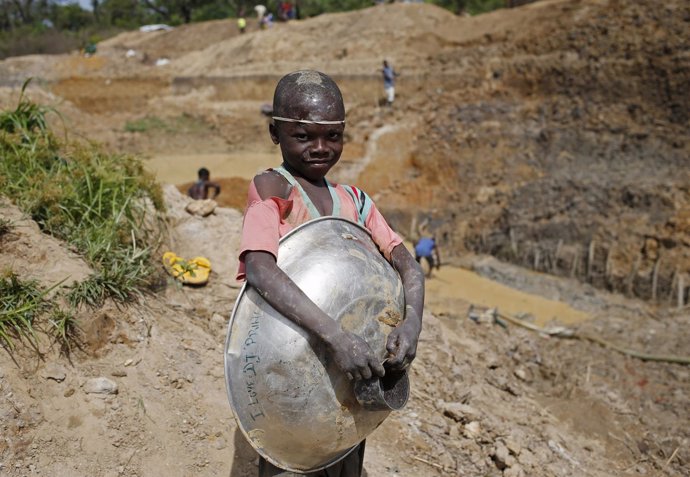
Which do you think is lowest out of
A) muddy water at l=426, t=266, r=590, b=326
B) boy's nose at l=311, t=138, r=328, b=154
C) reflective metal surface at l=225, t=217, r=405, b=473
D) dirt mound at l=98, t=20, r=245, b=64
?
muddy water at l=426, t=266, r=590, b=326

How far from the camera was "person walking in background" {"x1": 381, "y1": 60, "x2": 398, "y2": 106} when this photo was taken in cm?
1537

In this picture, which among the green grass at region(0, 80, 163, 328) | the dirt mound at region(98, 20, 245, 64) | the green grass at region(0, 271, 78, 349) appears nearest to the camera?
the green grass at region(0, 271, 78, 349)

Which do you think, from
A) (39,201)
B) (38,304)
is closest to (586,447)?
(38,304)

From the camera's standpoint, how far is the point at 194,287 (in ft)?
14.2

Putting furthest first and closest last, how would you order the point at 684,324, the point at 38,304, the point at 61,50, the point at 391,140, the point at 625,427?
the point at 61,50 → the point at 391,140 → the point at 684,324 → the point at 625,427 → the point at 38,304

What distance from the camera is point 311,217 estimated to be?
2.06 meters

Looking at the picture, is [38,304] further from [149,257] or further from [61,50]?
[61,50]

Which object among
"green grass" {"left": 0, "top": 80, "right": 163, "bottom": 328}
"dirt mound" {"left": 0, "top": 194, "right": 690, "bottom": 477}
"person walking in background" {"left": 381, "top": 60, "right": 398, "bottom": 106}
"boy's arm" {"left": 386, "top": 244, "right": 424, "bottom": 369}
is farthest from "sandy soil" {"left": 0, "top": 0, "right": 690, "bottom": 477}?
"boy's arm" {"left": 386, "top": 244, "right": 424, "bottom": 369}

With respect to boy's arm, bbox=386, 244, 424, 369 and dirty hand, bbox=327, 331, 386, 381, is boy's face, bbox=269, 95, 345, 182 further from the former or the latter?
dirty hand, bbox=327, 331, 386, 381

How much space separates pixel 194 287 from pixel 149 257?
396 mm

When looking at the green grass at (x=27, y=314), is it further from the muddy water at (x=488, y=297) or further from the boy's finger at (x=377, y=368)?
the muddy water at (x=488, y=297)

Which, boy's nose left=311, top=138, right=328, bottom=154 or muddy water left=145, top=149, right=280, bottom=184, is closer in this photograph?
boy's nose left=311, top=138, right=328, bottom=154

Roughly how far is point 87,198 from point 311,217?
2.59 meters

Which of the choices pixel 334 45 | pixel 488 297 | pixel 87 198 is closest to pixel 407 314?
pixel 87 198
